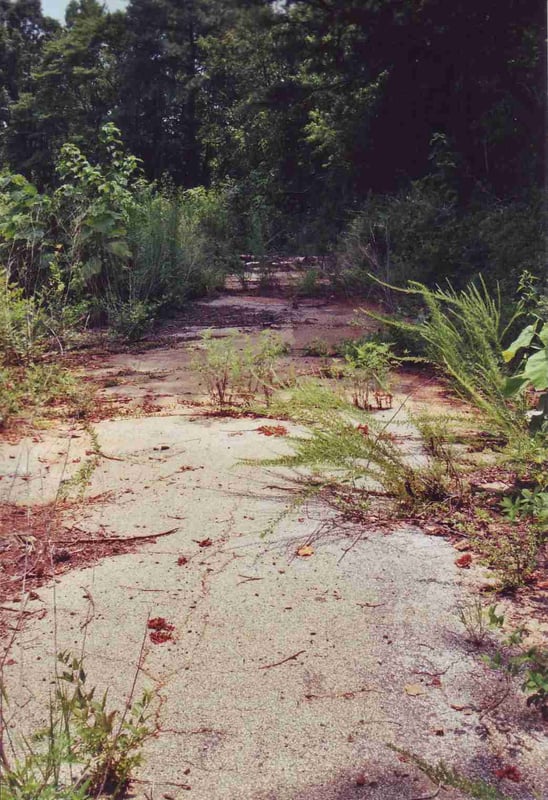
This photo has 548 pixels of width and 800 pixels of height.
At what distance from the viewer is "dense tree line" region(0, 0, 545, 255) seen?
1271cm

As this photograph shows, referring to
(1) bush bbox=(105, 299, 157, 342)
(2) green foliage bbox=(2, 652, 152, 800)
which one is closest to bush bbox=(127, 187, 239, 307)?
(1) bush bbox=(105, 299, 157, 342)

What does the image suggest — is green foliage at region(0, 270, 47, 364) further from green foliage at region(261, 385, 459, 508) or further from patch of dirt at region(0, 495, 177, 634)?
green foliage at region(261, 385, 459, 508)

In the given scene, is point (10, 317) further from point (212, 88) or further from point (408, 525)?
point (212, 88)

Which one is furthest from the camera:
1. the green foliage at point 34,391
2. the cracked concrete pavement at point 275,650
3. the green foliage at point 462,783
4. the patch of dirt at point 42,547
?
the green foliage at point 34,391

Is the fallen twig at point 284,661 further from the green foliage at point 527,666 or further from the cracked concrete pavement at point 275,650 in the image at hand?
the green foliage at point 527,666

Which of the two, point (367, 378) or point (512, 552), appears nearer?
point (512, 552)

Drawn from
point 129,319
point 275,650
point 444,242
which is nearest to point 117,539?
point 275,650

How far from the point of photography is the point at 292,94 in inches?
668

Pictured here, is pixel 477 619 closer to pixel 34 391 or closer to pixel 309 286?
pixel 34 391

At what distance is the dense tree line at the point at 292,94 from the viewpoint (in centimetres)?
1271

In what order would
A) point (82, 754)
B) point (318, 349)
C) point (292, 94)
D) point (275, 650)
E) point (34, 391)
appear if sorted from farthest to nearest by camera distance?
point (292, 94) < point (318, 349) < point (34, 391) < point (275, 650) < point (82, 754)

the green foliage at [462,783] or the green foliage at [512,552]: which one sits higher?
the green foliage at [462,783]

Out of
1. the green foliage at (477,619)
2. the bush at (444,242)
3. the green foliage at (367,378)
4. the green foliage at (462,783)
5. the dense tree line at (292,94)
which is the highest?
the dense tree line at (292,94)

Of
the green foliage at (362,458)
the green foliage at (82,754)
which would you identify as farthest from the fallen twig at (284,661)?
the green foliage at (362,458)
